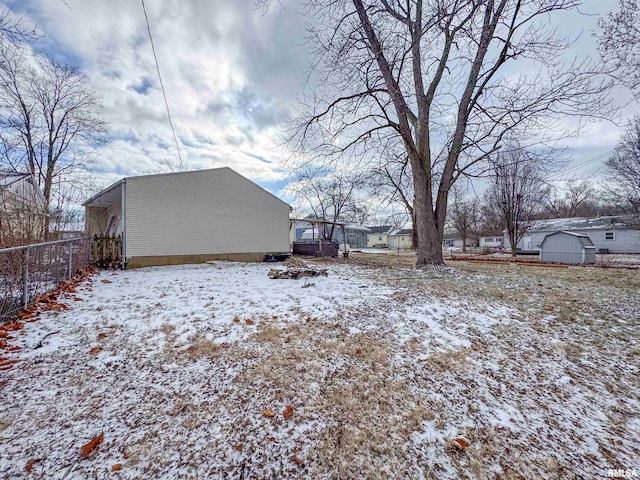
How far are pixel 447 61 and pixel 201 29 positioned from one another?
7589mm

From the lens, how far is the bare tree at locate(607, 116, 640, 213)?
14641 millimetres

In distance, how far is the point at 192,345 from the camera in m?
2.93

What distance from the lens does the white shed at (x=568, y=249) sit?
15.2m

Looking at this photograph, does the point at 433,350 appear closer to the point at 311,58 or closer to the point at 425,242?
the point at 425,242

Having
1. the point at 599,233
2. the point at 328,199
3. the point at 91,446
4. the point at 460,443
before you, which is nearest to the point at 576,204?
the point at 599,233

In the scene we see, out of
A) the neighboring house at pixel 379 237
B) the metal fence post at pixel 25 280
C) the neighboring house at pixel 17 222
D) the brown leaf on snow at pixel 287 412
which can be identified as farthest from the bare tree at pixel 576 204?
the neighboring house at pixel 17 222

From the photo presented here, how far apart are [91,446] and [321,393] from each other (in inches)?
62.5

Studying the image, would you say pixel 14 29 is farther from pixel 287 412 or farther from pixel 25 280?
pixel 287 412

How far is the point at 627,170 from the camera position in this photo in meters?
15.4

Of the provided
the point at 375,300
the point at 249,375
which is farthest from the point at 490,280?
the point at 249,375

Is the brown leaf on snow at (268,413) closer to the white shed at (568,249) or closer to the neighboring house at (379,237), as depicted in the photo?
the white shed at (568,249)

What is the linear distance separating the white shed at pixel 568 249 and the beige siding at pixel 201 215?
17595 mm

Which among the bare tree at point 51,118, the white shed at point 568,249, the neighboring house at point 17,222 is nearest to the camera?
the neighboring house at point 17,222
